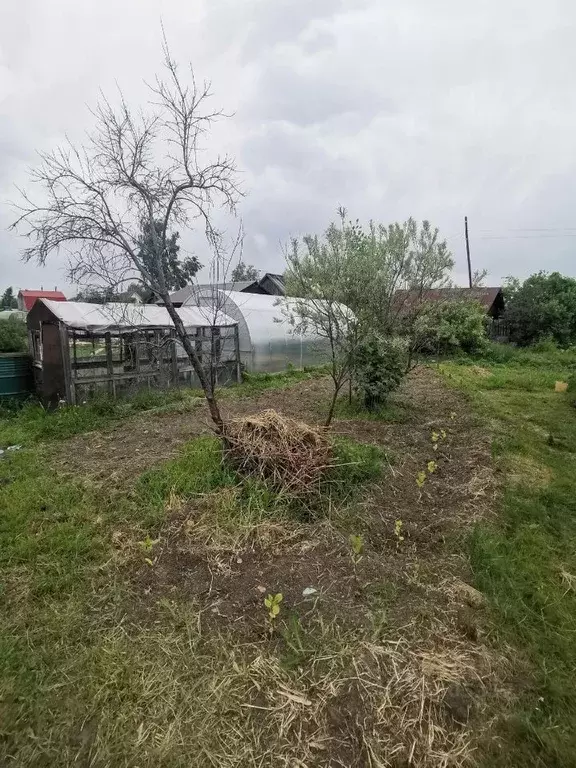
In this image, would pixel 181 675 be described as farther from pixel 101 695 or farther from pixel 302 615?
pixel 302 615

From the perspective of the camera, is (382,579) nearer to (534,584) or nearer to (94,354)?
(534,584)

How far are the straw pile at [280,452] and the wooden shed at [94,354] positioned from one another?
3.98 meters

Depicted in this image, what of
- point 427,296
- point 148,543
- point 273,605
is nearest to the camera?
point 273,605

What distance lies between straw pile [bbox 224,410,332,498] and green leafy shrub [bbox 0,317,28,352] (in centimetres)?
1430

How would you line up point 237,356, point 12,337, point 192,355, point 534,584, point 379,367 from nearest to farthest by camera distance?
point 534,584 < point 192,355 < point 379,367 < point 237,356 < point 12,337

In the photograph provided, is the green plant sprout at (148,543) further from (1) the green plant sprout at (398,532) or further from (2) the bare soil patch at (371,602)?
(1) the green plant sprout at (398,532)

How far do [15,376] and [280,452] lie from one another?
26.7ft

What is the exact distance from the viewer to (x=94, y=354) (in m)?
10.5

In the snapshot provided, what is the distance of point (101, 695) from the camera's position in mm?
2455

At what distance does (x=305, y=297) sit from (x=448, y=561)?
14.4ft

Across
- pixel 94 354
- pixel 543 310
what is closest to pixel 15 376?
pixel 94 354

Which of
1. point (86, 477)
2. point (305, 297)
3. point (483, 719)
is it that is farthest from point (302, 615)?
point (305, 297)

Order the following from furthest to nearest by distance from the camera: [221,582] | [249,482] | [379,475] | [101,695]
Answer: [379,475]
[249,482]
[221,582]
[101,695]

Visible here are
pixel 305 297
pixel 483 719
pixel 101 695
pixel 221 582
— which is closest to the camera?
pixel 483 719
